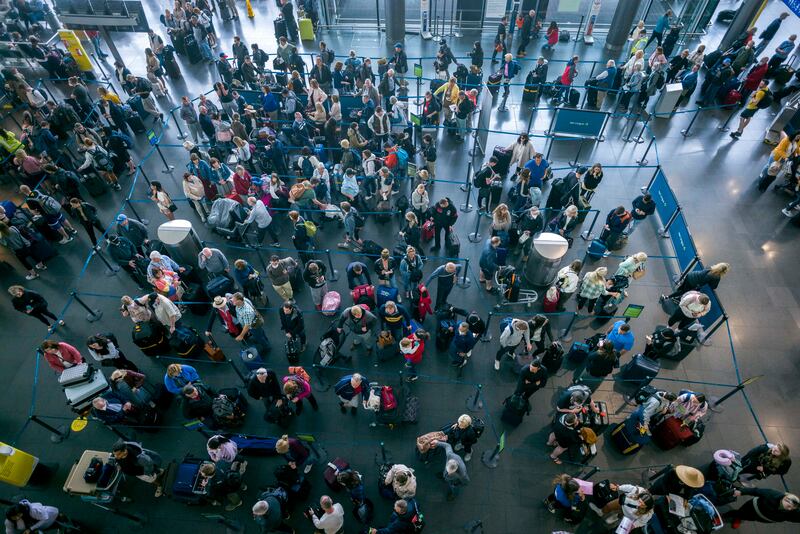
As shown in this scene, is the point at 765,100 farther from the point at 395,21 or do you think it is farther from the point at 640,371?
the point at 395,21

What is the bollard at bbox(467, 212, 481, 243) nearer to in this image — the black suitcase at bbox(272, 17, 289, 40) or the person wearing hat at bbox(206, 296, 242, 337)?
the person wearing hat at bbox(206, 296, 242, 337)

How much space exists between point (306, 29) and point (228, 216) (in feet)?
46.3

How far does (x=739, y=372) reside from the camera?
10039mm

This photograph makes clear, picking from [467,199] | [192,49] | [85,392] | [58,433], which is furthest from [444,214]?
[192,49]

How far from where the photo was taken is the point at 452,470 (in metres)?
7.34

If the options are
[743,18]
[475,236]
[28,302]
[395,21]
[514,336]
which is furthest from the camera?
[395,21]

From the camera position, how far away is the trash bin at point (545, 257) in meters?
10.7

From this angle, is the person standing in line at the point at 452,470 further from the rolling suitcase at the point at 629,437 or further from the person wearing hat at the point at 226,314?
the person wearing hat at the point at 226,314

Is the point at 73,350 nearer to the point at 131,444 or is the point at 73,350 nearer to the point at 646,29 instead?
the point at 131,444

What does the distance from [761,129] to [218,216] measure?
18.5 m

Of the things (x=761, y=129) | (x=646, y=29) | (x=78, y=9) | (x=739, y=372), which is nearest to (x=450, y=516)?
(x=739, y=372)

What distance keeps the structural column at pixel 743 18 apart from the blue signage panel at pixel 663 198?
10595 mm

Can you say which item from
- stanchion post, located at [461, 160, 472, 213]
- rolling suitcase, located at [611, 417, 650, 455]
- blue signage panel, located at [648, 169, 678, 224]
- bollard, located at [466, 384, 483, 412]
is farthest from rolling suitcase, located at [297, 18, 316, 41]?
rolling suitcase, located at [611, 417, 650, 455]

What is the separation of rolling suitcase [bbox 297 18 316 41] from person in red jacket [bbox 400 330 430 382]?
18.3 meters
